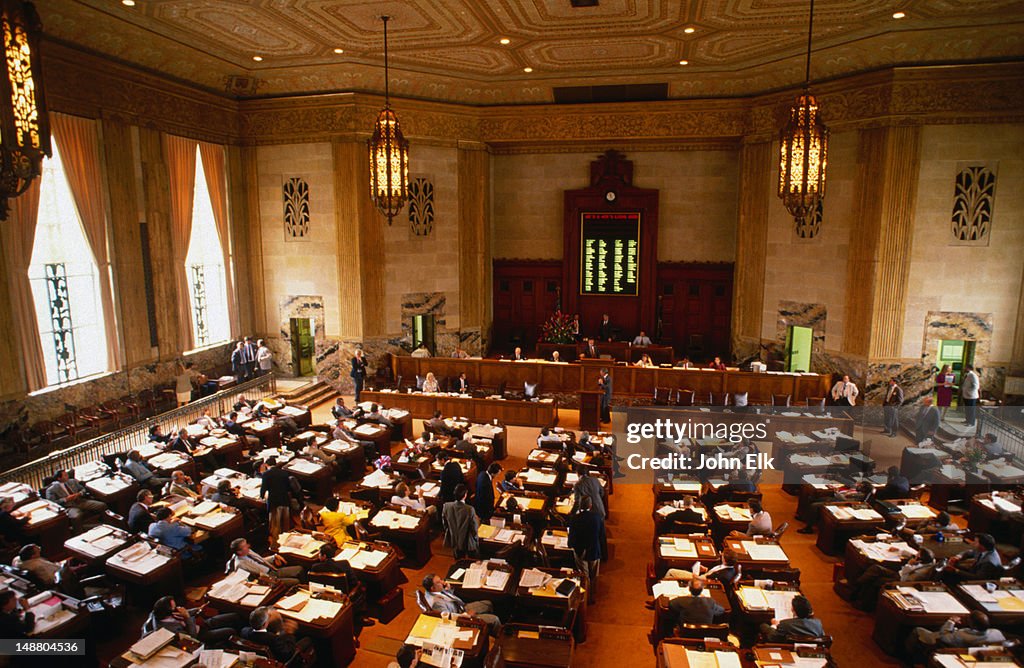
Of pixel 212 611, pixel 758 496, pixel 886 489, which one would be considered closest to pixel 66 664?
pixel 212 611

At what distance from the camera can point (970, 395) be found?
1310 cm

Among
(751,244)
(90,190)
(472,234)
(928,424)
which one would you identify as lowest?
(928,424)

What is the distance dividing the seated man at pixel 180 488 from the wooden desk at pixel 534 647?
528 centimetres

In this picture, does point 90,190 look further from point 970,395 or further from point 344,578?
point 970,395

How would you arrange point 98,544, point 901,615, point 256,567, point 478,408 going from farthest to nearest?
1. point 478,408
2. point 98,544
3. point 256,567
4. point 901,615

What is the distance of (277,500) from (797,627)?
647 cm

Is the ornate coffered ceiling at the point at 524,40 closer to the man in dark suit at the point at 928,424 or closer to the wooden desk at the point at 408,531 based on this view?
the man in dark suit at the point at 928,424

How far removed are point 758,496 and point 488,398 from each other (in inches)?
259

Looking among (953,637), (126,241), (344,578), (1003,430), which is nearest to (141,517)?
(344,578)

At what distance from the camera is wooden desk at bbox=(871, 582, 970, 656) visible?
6277mm

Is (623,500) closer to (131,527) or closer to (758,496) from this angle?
(758,496)

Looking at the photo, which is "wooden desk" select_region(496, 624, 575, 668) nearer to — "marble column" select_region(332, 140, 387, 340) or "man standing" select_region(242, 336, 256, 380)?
"marble column" select_region(332, 140, 387, 340)

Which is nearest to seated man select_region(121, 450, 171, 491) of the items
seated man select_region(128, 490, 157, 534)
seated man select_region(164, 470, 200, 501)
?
seated man select_region(164, 470, 200, 501)

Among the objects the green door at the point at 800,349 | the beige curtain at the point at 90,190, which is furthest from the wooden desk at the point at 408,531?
the green door at the point at 800,349
